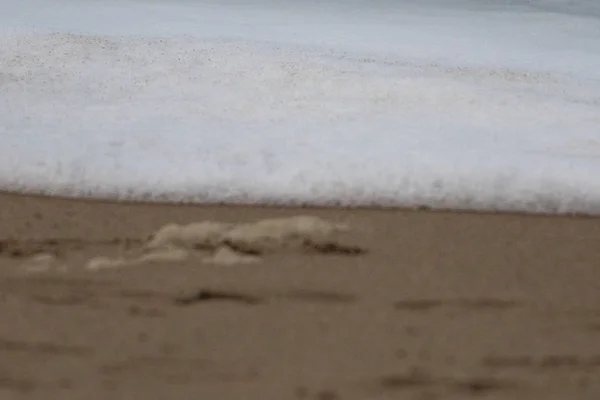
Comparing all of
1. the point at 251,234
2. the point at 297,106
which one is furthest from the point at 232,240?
the point at 297,106

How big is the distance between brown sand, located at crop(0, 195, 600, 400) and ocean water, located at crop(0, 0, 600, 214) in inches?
0.7

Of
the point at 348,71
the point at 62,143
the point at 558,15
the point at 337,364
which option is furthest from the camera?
the point at 558,15

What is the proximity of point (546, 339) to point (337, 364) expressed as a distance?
104 mm

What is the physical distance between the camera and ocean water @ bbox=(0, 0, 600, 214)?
17.9 inches

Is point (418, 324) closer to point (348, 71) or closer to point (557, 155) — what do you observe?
point (557, 155)

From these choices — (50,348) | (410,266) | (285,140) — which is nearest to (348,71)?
(285,140)

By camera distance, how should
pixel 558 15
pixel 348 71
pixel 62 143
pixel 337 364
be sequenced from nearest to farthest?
pixel 337 364, pixel 62 143, pixel 348 71, pixel 558 15

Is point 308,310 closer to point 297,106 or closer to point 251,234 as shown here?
point 251,234

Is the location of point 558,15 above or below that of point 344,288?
above

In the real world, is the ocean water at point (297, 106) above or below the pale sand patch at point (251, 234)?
above

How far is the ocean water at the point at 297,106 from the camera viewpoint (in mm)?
454

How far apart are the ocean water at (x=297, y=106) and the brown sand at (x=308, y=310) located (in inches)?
0.7

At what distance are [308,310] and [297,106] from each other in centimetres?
22

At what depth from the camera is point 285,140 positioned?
1.63 ft
